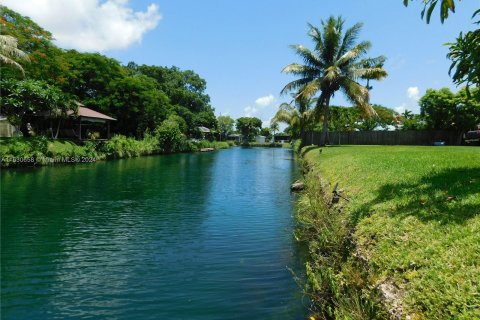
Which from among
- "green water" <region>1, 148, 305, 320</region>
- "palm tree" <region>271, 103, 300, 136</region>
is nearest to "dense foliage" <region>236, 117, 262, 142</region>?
"palm tree" <region>271, 103, 300, 136</region>

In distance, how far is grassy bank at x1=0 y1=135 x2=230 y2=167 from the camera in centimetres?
2677

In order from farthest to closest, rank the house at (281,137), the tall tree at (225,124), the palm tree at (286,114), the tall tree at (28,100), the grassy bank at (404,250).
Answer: the house at (281,137) < the tall tree at (225,124) < the palm tree at (286,114) < the tall tree at (28,100) < the grassy bank at (404,250)

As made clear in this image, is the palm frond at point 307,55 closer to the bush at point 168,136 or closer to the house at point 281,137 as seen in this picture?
the bush at point 168,136

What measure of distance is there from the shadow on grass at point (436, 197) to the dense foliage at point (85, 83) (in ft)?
95.7

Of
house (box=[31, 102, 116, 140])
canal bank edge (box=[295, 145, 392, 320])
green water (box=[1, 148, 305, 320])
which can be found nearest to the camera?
canal bank edge (box=[295, 145, 392, 320])

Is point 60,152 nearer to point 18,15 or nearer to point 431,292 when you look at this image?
point 18,15

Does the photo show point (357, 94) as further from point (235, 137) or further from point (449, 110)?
point (235, 137)

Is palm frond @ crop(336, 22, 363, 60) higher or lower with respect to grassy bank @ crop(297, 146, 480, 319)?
higher

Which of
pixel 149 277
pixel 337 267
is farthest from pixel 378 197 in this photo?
pixel 149 277

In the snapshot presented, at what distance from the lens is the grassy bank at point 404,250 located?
403 cm

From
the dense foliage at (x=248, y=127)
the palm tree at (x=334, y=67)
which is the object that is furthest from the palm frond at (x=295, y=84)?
the dense foliage at (x=248, y=127)

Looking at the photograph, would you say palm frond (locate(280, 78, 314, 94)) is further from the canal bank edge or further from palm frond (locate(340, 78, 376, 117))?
the canal bank edge

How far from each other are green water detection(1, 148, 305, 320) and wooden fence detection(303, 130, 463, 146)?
1156 inches

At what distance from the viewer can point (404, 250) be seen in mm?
5188
